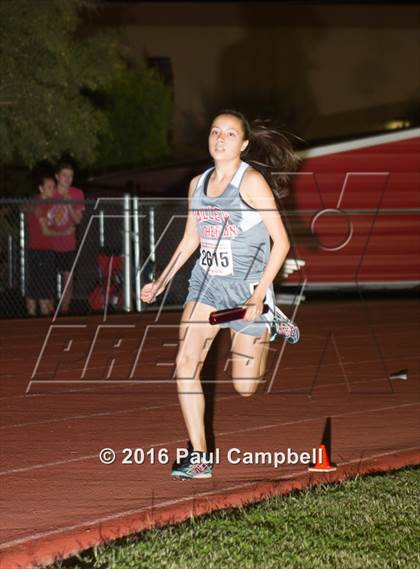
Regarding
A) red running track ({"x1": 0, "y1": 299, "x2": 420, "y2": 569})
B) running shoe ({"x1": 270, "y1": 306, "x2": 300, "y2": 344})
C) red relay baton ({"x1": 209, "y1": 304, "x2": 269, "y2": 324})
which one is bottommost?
red running track ({"x1": 0, "y1": 299, "x2": 420, "y2": 569})

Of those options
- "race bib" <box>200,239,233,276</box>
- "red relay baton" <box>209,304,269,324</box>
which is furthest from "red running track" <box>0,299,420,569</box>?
"race bib" <box>200,239,233,276</box>

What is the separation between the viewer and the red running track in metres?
6.99

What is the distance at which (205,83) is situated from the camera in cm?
4688

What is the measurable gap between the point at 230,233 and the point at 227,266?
20 cm

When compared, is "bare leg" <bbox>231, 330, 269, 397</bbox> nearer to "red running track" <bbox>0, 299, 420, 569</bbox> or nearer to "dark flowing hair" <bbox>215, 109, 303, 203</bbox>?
"red running track" <bbox>0, 299, 420, 569</bbox>

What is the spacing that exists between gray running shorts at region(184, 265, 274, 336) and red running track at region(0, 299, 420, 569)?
38.0 inches

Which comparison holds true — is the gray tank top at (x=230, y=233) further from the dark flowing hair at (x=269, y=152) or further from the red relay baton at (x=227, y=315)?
the dark flowing hair at (x=269, y=152)

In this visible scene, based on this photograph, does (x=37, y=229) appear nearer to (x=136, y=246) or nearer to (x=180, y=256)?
(x=136, y=246)

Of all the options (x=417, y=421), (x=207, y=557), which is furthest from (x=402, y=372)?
(x=207, y=557)

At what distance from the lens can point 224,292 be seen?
312 inches

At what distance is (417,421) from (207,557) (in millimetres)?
4539

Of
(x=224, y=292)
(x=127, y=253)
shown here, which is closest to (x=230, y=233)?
→ (x=224, y=292)

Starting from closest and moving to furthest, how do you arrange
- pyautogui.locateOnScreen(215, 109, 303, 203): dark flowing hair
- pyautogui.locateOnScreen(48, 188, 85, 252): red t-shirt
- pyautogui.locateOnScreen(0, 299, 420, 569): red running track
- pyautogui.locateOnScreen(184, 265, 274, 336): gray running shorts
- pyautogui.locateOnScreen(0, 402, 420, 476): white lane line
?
pyautogui.locateOnScreen(0, 299, 420, 569): red running track
pyautogui.locateOnScreen(184, 265, 274, 336): gray running shorts
pyautogui.locateOnScreen(0, 402, 420, 476): white lane line
pyautogui.locateOnScreen(215, 109, 303, 203): dark flowing hair
pyautogui.locateOnScreen(48, 188, 85, 252): red t-shirt

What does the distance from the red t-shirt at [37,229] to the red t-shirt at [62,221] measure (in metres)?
0.08
